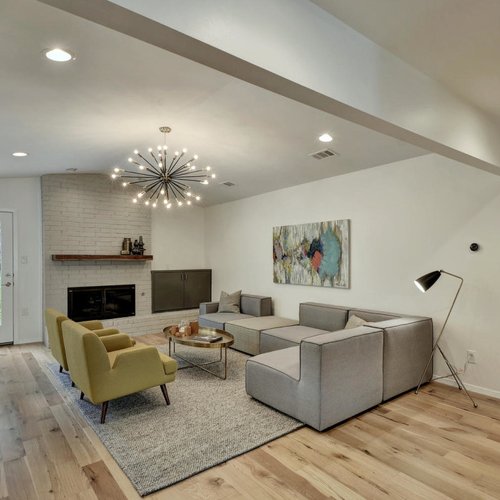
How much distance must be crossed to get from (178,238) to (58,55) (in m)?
5.09

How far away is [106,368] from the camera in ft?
9.95

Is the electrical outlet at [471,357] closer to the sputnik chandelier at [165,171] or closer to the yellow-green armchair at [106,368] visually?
the yellow-green armchair at [106,368]

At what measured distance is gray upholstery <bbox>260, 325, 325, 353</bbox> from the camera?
437 centimetres

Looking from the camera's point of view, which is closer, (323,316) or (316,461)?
(316,461)

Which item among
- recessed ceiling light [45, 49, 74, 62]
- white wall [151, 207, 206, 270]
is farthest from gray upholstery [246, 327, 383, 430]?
white wall [151, 207, 206, 270]

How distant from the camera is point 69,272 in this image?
5973mm

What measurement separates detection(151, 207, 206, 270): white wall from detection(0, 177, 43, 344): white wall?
6.44 ft

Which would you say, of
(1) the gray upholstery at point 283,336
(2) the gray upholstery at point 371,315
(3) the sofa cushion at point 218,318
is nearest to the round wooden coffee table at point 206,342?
(1) the gray upholstery at point 283,336

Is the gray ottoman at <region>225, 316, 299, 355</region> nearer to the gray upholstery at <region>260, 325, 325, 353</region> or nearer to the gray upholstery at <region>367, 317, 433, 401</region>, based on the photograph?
the gray upholstery at <region>260, 325, 325, 353</region>

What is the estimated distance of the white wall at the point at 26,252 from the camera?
5.76 meters

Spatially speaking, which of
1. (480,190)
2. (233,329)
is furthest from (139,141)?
(480,190)

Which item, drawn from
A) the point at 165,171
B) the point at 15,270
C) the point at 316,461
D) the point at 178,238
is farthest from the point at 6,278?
the point at 316,461

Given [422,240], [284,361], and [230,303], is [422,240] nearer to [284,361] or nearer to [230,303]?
[284,361]

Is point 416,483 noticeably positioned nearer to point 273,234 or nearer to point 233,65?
point 233,65
